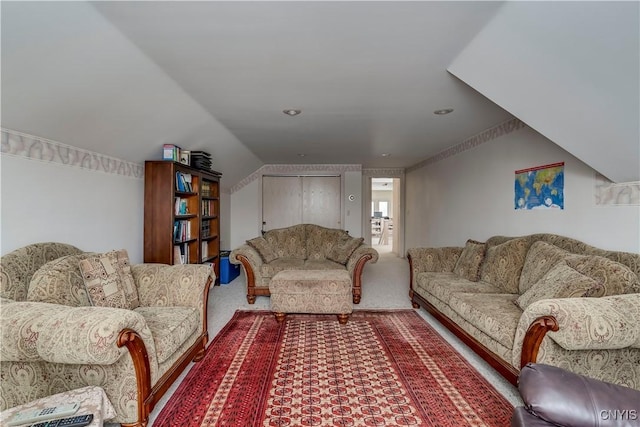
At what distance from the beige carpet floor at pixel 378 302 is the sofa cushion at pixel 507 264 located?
68cm

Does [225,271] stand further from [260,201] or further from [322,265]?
[260,201]

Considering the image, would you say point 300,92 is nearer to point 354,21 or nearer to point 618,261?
point 354,21

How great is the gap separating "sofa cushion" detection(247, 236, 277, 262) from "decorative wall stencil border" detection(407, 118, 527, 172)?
10.6 ft

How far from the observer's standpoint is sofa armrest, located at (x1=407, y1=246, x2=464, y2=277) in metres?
3.70

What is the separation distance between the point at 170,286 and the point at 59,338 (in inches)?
40.7

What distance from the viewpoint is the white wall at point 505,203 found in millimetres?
2379

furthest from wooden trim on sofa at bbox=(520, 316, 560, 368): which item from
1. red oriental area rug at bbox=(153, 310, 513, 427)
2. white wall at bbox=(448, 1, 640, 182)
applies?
white wall at bbox=(448, 1, 640, 182)

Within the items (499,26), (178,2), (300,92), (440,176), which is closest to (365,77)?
(300,92)

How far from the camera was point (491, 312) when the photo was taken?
226cm

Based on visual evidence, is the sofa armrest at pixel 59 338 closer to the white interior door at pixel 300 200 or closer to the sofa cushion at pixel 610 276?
the sofa cushion at pixel 610 276

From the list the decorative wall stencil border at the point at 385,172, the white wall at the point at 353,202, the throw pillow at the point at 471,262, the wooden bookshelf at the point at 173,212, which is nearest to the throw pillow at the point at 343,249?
the throw pillow at the point at 471,262

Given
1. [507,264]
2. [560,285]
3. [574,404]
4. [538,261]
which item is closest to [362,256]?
[507,264]

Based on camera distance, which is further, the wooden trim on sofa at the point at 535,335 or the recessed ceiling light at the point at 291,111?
the recessed ceiling light at the point at 291,111

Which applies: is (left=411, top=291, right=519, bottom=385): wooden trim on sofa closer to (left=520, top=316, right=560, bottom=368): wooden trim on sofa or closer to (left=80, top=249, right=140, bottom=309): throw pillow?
(left=520, top=316, right=560, bottom=368): wooden trim on sofa
